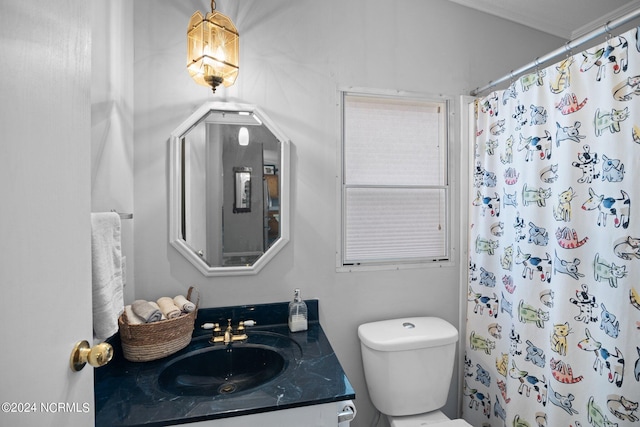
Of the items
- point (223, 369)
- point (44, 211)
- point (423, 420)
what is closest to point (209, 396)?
point (223, 369)

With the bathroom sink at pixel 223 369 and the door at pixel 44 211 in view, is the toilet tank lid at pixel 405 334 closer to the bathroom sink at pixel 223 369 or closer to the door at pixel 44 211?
the bathroom sink at pixel 223 369

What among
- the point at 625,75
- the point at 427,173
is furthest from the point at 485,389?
the point at 625,75

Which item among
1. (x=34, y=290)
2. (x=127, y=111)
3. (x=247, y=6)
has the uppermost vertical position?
(x=247, y=6)

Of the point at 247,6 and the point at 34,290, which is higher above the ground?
the point at 247,6

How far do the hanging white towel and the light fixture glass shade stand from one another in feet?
2.20

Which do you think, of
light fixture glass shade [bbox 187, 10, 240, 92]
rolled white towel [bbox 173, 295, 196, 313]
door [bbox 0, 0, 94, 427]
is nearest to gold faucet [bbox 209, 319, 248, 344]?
rolled white towel [bbox 173, 295, 196, 313]

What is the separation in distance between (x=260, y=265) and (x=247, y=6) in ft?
4.06

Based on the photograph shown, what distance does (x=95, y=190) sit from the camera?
3.44 ft

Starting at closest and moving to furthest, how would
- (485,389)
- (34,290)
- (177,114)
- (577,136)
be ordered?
(34,290) → (577,136) → (177,114) → (485,389)

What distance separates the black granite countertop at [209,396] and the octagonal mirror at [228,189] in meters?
0.39

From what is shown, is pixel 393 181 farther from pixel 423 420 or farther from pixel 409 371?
pixel 423 420

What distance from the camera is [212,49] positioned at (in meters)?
1.25

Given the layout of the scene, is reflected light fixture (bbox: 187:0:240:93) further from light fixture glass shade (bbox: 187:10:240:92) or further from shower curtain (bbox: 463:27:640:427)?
shower curtain (bbox: 463:27:640:427)

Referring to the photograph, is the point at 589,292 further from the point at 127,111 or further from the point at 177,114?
the point at 127,111
